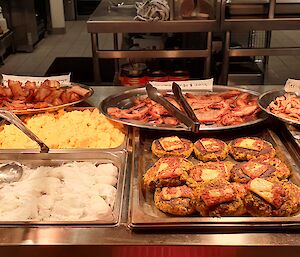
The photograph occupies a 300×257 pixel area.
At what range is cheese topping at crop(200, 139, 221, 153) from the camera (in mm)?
1576

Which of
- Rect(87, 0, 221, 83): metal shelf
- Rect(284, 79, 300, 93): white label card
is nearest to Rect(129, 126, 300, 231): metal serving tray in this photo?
Rect(284, 79, 300, 93): white label card

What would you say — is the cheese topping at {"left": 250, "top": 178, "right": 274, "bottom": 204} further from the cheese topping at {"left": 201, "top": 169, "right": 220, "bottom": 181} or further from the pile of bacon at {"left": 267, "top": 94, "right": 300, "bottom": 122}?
the pile of bacon at {"left": 267, "top": 94, "right": 300, "bottom": 122}

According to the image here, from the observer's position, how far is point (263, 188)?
4.21 feet

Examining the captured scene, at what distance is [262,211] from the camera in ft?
4.09

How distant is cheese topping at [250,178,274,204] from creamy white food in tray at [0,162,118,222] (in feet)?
1.44

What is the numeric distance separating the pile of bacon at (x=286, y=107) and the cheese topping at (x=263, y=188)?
1.68 ft

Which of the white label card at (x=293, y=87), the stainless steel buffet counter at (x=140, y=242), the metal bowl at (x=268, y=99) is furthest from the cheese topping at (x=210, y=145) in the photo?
the white label card at (x=293, y=87)

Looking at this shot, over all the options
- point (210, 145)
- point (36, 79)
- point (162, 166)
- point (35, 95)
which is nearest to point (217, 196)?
point (162, 166)

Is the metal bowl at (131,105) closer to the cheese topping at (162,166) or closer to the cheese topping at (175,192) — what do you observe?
the cheese topping at (162,166)

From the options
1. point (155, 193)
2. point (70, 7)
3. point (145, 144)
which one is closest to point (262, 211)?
point (155, 193)

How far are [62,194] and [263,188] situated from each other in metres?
0.64

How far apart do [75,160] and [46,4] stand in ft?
23.0

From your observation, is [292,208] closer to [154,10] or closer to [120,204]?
[120,204]

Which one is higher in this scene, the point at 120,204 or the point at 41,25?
the point at 120,204
